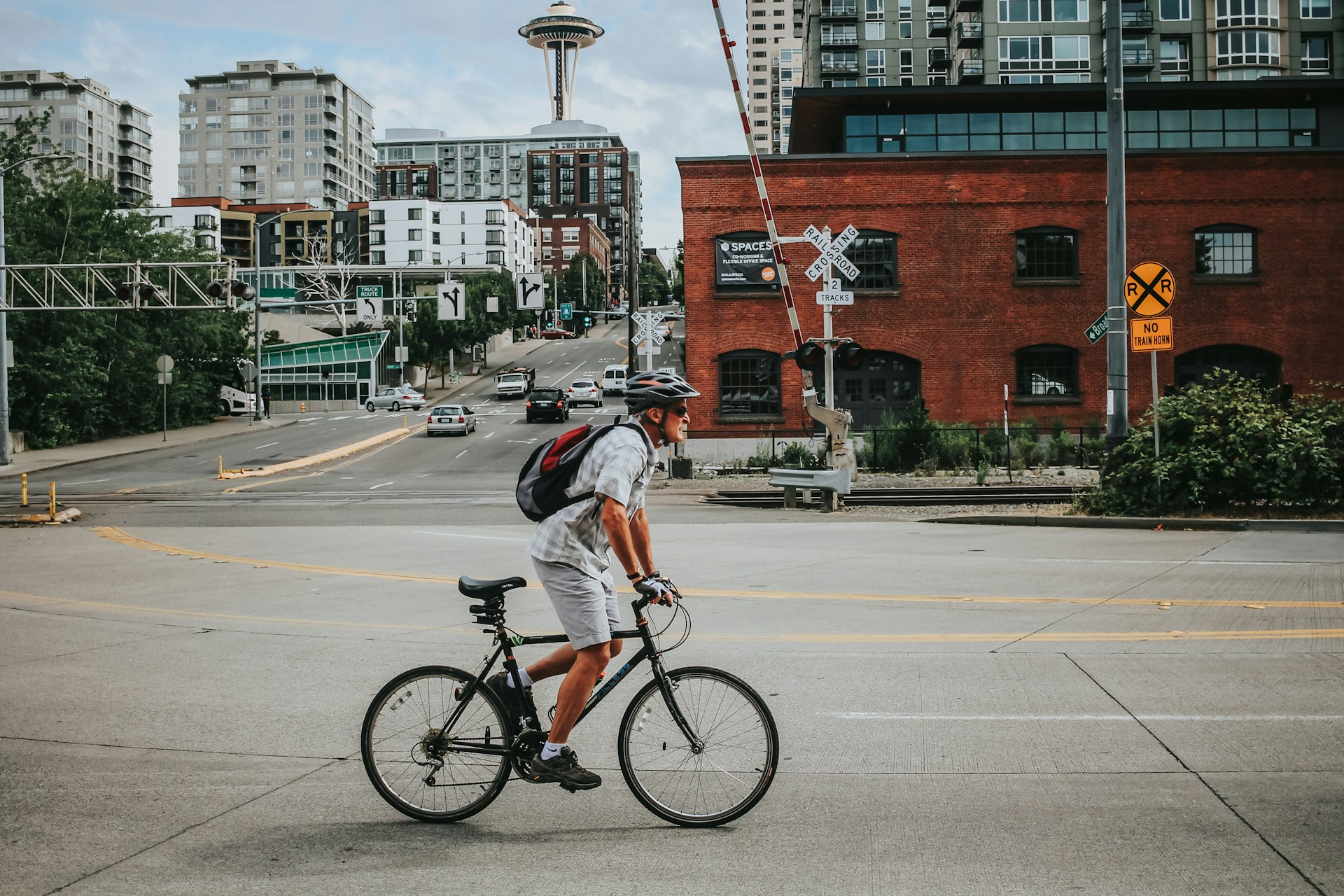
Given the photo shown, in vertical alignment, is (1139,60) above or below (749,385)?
above

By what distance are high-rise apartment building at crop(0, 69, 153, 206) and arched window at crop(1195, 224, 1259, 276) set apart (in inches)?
5332

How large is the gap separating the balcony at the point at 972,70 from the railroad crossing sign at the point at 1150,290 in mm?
64494

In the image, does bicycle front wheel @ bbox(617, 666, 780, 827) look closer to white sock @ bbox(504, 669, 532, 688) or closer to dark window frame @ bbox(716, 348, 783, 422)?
white sock @ bbox(504, 669, 532, 688)

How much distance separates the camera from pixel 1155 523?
1792 centimetres

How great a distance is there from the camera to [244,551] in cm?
1625

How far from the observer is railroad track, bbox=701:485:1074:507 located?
78.2 feet

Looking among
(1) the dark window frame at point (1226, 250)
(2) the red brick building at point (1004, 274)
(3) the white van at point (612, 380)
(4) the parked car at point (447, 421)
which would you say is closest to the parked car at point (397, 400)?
(3) the white van at point (612, 380)

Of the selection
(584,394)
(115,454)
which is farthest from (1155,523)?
(584,394)

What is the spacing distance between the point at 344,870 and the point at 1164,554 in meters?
12.4

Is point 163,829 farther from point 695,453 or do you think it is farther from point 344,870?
point 695,453

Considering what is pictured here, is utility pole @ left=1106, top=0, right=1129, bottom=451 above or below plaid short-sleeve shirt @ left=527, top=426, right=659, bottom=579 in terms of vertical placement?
above

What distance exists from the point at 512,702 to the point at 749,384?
1358 inches

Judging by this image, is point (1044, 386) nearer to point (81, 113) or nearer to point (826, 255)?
point (826, 255)

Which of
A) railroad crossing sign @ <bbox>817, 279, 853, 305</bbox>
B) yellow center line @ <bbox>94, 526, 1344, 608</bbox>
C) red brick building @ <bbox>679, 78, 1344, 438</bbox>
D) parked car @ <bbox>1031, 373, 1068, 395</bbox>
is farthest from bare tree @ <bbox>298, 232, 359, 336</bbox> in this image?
yellow center line @ <bbox>94, 526, 1344, 608</bbox>
